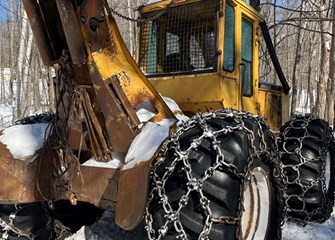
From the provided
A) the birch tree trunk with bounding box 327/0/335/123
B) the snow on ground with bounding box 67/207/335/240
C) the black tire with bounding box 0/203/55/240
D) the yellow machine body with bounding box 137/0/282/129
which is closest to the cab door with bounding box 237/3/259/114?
the yellow machine body with bounding box 137/0/282/129

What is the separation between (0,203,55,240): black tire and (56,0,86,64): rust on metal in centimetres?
153

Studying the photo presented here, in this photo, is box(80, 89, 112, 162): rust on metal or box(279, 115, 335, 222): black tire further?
box(279, 115, 335, 222): black tire

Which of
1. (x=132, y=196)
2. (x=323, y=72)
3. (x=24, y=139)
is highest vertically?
(x=323, y=72)

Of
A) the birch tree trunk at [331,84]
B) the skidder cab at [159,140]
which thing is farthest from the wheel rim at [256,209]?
the birch tree trunk at [331,84]

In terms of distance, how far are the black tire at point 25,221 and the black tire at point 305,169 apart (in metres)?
2.39

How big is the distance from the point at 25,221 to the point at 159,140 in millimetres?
1578

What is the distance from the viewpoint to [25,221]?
330 centimetres

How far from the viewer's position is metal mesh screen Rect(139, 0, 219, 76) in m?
3.77

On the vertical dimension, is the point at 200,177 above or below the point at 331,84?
below

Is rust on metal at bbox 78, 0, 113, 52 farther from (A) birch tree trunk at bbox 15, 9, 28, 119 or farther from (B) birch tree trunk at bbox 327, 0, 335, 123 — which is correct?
(B) birch tree trunk at bbox 327, 0, 335, 123

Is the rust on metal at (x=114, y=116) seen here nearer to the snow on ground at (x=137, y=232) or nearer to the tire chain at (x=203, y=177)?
the tire chain at (x=203, y=177)

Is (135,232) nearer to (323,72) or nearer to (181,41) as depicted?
(181,41)

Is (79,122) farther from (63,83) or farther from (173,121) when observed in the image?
(173,121)

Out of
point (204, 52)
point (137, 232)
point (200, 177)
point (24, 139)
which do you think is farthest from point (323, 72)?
point (200, 177)
